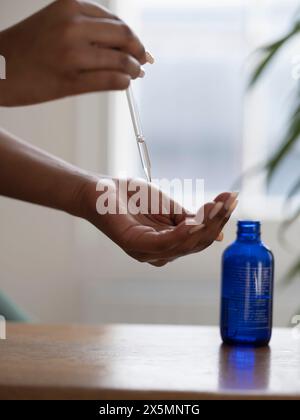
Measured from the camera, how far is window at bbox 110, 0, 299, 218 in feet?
7.57

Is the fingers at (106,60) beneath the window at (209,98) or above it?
beneath

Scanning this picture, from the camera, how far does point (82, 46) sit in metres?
0.70

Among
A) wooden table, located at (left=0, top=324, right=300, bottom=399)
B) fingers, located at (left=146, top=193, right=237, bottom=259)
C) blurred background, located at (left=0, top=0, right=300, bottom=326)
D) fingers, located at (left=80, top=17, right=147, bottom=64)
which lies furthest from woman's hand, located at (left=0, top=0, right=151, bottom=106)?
blurred background, located at (left=0, top=0, right=300, bottom=326)

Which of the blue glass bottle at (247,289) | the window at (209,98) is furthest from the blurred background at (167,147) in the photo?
the blue glass bottle at (247,289)

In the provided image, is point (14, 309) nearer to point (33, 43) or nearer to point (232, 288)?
point (232, 288)

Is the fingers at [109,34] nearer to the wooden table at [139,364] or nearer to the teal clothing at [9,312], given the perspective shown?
the wooden table at [139,364]

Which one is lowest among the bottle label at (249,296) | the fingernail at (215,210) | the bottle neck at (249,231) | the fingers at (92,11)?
the bottle label at (249,296)

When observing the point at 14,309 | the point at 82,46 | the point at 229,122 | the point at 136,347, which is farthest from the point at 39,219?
the point at 82,46

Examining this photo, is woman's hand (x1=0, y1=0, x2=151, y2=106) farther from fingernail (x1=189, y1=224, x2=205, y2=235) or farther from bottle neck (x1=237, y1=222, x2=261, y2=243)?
bottle neck (x1=237, y1=222, x2=261, y2=243)

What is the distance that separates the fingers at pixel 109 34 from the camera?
0.71 meters

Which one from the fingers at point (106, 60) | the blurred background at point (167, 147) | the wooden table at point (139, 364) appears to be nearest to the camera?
the fingers at point (106, 60)

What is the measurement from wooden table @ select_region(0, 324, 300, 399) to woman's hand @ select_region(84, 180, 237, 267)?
133 millimetres

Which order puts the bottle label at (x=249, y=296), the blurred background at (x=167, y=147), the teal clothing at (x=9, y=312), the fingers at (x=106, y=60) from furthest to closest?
the blurred background at (x=167, y=147) → the teal clothing at (x=9, y=312) → the bottle label at (x=249, y=296) → the fingers at (x=106, y=60)

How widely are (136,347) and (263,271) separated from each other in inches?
7.8
